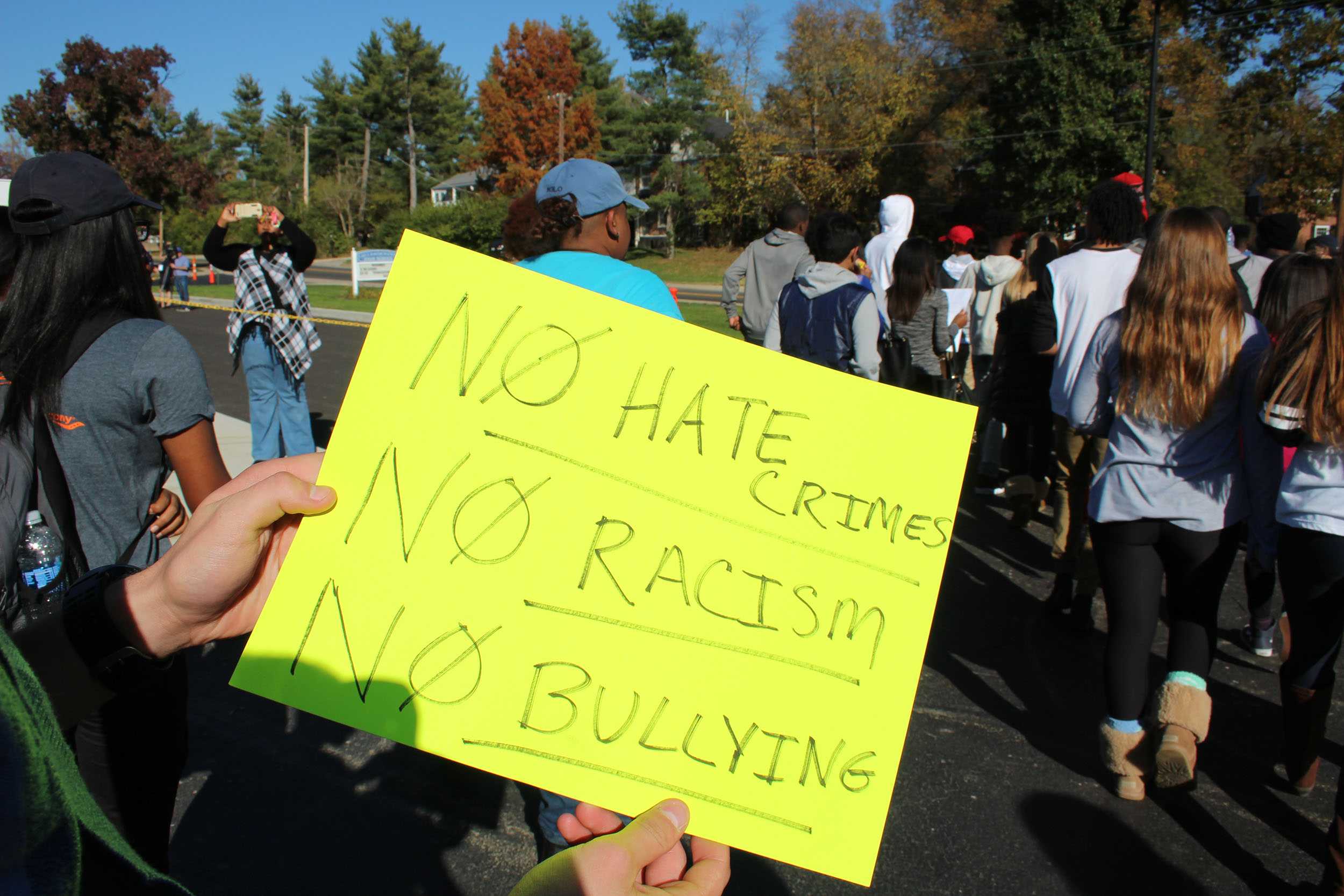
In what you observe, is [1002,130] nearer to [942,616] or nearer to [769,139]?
[769,139]

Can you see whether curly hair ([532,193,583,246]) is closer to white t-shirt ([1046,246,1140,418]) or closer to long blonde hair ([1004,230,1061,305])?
white t-shirt ([1046,246,1140,418])

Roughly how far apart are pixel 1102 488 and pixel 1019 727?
43.5 inches

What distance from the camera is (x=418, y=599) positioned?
1.13 meters

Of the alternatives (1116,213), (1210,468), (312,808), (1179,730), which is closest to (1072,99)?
(1116,213)

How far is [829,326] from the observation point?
477 centimetres

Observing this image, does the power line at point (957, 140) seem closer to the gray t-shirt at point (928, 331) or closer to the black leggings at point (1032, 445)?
the gray t-shirt at point (928, 331)

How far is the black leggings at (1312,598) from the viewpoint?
260cm

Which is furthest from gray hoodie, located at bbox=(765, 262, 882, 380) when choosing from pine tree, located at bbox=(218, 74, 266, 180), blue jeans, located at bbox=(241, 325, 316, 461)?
pine tree, located at bbox=(218, 74, 266, 180)

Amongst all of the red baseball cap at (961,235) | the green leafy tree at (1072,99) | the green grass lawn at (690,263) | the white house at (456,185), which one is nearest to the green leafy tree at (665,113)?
the green grass lawn at (690,263)

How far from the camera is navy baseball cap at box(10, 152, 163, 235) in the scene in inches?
77.9

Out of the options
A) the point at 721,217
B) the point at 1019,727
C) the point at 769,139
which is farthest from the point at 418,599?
the point at 721,217

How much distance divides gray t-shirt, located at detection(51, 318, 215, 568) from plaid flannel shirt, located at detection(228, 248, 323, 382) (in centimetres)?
436

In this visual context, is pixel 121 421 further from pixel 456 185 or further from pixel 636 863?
pixel 456 185

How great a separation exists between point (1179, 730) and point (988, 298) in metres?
4.74
